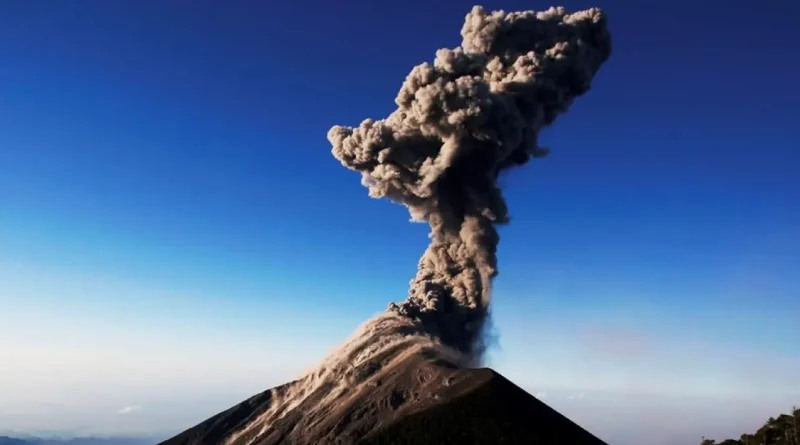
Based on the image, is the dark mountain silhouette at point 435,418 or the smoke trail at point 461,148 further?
the smoke trail at point 461,148

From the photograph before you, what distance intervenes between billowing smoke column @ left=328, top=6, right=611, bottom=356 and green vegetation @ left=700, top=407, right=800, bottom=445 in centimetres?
3404

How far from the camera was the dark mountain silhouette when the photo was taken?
9244cm

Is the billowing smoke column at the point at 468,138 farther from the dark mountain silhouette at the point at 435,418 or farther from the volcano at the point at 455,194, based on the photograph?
the dark mountain silhouette at the point at 435,418

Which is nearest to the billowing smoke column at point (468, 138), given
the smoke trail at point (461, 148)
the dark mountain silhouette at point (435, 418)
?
the smoke trail at point (461, 148)

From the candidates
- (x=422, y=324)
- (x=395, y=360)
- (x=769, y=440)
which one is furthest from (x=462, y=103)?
(x=769, y=440)

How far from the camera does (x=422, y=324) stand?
346 feet

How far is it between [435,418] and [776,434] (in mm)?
39268

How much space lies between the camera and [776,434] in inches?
3415

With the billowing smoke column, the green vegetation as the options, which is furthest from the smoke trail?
the green vegetation

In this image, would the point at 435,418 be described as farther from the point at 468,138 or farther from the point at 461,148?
the point at 468,138

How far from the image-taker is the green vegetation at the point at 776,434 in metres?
82.2

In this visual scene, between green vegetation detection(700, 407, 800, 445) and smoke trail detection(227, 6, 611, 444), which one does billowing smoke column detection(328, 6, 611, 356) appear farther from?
green vegetation detection(700, 407, 800, 445)

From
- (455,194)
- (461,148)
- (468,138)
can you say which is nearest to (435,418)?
(455,194)

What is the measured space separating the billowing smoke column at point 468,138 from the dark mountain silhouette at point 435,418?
7.31 m
